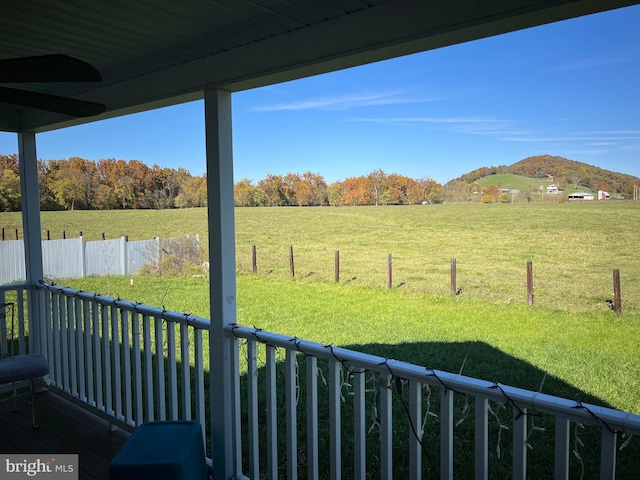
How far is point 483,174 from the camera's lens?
10430mm

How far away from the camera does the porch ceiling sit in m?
1.38

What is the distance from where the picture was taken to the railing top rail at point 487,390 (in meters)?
1.11

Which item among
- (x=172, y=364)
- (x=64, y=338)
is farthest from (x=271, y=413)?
(x=64, y=338)

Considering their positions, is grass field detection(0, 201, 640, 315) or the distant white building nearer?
the distant white building

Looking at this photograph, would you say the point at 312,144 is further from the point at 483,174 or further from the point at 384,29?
the point at 384,29

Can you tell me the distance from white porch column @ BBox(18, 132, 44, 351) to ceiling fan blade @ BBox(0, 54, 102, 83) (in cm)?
201

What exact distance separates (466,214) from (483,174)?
1.72 metres

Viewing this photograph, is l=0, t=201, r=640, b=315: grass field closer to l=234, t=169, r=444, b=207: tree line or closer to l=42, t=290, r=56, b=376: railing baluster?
l=234, t=169, r=444, b=207: tree line

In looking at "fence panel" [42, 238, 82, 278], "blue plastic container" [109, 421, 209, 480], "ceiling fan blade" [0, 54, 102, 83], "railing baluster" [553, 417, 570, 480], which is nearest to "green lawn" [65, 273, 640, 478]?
"fence panel" [42, 238, 82, 278]

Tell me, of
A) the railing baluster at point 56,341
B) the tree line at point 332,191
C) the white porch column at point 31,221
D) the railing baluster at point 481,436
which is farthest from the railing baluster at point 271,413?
the tree line at point 332,191

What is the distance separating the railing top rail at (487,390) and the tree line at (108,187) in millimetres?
5646

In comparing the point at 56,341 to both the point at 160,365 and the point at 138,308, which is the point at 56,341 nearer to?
the point at 138,308

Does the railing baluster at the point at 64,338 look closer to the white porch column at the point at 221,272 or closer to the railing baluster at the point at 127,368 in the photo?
the railing baluster at the point at 127,368

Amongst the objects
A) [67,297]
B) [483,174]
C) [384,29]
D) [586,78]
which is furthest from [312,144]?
[384,29]
